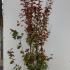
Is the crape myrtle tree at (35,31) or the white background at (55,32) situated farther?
the white background at (55,32)

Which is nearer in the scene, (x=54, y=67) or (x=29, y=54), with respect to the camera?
(x=29, y=54)

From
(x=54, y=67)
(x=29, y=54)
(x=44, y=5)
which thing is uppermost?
(x=44, y=5)

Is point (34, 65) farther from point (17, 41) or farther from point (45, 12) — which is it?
point (45, 12)

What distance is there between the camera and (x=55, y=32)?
113 inches

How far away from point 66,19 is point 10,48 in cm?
102

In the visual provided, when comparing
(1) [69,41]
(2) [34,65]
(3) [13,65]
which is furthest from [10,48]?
(1) [69,41]

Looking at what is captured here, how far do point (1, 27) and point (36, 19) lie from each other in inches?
26.1

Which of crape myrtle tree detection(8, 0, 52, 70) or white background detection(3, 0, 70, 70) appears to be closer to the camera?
crape myrtle tree detection(8, 0, 52, 70)

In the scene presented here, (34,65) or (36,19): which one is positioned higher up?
(36,19)

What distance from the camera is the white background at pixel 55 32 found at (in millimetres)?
2822

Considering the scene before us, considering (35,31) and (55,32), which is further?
(55,32)

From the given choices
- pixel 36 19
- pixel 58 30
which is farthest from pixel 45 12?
pixel 58 30

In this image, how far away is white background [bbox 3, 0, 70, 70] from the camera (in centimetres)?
282

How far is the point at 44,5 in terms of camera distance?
2795 mm
